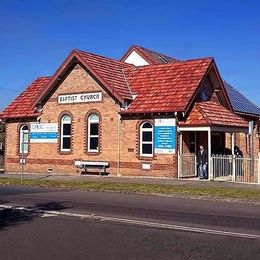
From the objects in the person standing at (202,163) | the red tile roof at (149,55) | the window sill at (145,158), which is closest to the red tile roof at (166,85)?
the window sill at (145,158)

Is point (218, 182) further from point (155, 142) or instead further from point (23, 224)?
point (23, 224)

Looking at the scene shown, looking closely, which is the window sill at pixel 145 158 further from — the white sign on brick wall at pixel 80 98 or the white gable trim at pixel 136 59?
the white gable trim at pixel 136 59

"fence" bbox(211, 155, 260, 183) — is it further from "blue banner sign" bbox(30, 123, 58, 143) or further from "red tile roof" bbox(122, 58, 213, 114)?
"blue banner sign" bbox(30, 123, 58, 143)

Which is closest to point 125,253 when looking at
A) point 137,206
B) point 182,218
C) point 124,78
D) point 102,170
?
point 182,218

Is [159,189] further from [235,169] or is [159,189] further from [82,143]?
[82,143]

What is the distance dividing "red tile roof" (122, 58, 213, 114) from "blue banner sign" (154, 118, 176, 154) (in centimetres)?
70

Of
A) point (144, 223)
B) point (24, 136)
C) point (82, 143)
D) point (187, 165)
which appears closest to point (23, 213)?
point (144, 223)

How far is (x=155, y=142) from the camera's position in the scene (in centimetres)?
2494

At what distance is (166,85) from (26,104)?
10576mm

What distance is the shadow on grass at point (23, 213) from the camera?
35.8 ft

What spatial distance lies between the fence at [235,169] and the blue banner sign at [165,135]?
231 centimetres

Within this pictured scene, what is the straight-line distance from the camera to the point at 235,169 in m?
22.8

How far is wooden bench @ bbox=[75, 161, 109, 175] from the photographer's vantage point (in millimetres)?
26781

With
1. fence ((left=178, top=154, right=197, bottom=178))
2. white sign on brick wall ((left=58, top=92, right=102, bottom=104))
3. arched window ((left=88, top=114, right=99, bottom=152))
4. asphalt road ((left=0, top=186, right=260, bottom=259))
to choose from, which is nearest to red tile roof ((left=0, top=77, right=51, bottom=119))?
white sign on brick wall ((left=58, top=92, right=102, bottom=104))
